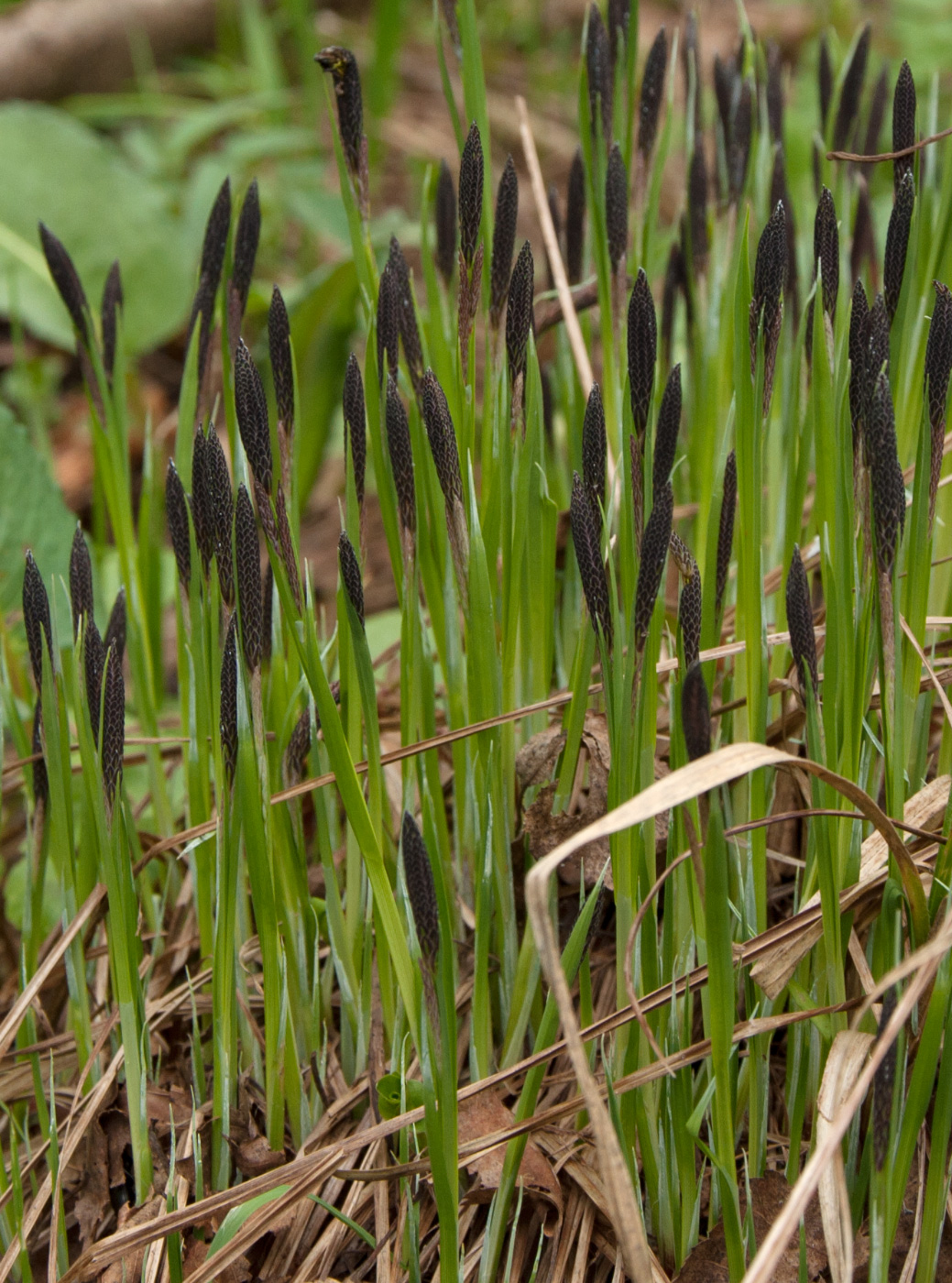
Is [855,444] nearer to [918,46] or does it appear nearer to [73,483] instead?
[73,483]

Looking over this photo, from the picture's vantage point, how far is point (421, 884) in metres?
0.72

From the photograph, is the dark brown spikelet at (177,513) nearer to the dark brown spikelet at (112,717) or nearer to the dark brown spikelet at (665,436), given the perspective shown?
the dark brown spikelet at (112,717)

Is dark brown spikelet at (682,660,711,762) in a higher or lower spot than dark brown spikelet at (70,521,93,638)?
lower

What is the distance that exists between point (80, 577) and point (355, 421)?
0.81 ft

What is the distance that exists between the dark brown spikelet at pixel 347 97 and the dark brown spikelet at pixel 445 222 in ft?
0.80

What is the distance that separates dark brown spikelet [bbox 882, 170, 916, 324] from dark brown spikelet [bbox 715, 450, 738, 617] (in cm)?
17

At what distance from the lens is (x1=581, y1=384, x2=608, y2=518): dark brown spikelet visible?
812mm

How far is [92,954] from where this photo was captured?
107 cm

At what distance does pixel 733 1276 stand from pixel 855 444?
552 millimetres

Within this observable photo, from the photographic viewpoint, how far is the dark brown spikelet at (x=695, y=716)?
67cm

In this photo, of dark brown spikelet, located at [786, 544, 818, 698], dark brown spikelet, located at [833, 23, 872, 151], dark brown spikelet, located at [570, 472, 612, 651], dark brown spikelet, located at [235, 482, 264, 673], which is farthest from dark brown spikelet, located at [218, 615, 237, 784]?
dark brown spikelet, located at [833, 23, 872, 151]

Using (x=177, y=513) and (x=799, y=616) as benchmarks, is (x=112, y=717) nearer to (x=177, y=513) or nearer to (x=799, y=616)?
(x=177, y=513)

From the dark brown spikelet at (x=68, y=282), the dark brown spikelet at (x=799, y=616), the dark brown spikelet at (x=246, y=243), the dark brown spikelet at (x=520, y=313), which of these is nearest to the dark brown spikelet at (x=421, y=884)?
the dark brown spikelet at (x=799, y=616)

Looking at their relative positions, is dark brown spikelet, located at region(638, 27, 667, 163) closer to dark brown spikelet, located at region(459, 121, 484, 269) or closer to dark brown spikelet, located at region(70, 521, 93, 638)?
dark brown spikelet, located at region(459, 121, 484, 269)
